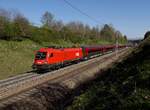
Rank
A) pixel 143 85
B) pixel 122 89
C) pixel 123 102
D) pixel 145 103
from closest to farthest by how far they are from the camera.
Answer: pixel 145 103 → pixel 123 102 → pixel 143 85 → pixel 122 89

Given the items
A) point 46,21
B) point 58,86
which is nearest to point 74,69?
point 58,86

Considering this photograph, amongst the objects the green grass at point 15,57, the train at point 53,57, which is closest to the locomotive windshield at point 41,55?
the train at point 53,57

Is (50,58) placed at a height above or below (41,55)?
below

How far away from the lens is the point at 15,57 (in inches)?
1806

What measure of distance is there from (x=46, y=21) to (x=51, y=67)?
71808 mm

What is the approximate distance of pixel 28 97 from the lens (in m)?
19.2

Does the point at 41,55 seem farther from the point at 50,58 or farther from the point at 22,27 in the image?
the point at 22,27

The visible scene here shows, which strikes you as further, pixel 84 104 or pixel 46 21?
pixel 46 21

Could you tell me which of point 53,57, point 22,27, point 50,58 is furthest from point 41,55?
point 22,27

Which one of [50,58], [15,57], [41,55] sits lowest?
[15,57]

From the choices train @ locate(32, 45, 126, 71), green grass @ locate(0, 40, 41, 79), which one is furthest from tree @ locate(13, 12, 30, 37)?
train @ locate(32, 45, 126, 71)

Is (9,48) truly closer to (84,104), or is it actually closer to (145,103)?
(84,104)

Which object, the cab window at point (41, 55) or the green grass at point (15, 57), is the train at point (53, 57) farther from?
the green grass at point (15, 57)

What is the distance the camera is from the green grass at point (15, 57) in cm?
3759
